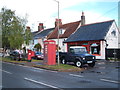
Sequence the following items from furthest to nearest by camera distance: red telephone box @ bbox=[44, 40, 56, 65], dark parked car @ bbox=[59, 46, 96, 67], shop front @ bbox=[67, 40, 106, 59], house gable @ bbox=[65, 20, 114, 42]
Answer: house gable @ bbox=[65, 20, 114, 42]
shop front @ bbox=[67, 40, 106, 59]
red telephone box @ bbox=[44, 40, 56, 65]
dark parked car @ bbox=[59, 46, 96, 67]

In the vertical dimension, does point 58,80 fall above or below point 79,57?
below

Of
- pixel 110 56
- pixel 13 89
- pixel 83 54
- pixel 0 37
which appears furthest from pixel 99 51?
pixel 13 89

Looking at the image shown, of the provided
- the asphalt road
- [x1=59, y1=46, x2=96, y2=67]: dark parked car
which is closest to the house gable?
[x1=59, y1=46, x2=96, y2=67]: dark parked car

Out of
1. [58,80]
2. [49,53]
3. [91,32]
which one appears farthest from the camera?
[91,32]

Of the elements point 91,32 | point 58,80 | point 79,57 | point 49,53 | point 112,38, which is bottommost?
point 58,80

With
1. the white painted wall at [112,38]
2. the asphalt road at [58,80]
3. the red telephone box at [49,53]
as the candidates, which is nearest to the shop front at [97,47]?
the white painted wall at [112,38]

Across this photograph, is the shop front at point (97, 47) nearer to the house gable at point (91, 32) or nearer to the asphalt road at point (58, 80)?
the house gable at point (91, 32)

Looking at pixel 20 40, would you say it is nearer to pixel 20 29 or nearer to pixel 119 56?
pixel 20 29

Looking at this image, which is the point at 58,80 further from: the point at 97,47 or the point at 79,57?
the point at 97,47

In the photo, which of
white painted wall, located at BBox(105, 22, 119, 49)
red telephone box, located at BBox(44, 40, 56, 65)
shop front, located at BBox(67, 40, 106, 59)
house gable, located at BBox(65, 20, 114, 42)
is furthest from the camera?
house gable, located at BBox(65, 20, 114, 42)

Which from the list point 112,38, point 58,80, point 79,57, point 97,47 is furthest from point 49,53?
point 112,38

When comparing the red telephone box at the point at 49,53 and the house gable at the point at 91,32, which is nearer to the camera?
the red telephone box at the point at 49,53

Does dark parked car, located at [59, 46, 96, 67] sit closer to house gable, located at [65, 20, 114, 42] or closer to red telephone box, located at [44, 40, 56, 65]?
red telephone box, located at [44, 40, 56, 65]

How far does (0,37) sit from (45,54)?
15081 millimetres
